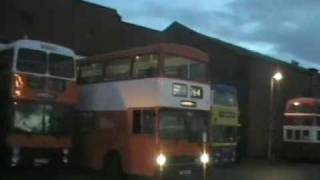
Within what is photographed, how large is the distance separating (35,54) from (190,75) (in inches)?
217

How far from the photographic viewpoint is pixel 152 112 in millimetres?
22672

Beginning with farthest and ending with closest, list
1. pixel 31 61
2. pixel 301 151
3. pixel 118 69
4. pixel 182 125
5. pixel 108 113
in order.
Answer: pixel 301 151 < pixel 108 113 < pixel 118 69 < pixel 31 61 < pixel 182 125

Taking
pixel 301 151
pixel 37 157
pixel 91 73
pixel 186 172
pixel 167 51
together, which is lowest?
pixel 186 172

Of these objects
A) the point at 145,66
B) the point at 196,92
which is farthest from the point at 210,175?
the point at 145,66

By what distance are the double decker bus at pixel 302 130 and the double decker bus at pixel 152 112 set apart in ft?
70.6

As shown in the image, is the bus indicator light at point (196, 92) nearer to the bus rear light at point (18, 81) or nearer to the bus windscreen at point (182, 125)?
the bus windscreen at point (182, 125)

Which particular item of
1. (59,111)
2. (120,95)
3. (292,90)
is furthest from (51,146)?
(292,90)

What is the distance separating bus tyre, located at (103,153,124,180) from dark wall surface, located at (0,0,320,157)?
60.0 ft

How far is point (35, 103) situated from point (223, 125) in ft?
44.0

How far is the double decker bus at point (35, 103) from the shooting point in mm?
22984

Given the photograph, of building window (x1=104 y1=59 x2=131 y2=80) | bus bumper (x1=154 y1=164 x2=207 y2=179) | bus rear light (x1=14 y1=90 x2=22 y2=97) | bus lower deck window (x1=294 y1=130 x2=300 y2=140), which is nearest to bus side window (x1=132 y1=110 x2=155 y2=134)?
bus bumper (x1=154 y1=164 x2=207 y2=179)

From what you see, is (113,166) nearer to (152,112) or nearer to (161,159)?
(161,159)

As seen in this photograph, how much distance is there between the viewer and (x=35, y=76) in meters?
23.6

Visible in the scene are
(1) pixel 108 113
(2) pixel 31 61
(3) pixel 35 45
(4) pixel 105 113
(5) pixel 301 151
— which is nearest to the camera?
(2) pixel 31 61
